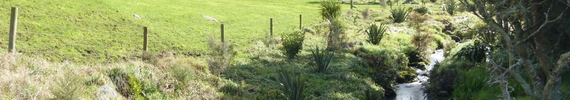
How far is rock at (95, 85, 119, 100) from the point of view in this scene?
31.2 ft

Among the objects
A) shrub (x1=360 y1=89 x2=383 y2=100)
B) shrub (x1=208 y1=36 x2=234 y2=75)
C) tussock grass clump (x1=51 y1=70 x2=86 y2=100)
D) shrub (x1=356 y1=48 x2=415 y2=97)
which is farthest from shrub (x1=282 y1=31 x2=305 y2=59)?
tussock grass clump (x1=51 y1=70 x2=86 y2=100)

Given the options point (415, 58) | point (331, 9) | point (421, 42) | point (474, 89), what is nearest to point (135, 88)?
point (474, 89)

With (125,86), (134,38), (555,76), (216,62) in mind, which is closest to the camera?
(555,76)

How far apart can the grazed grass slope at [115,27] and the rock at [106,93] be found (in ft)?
11.7

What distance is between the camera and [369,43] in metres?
20.7

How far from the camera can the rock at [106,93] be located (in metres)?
9.51

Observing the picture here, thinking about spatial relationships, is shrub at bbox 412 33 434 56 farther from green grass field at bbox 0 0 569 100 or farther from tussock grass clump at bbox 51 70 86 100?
tussock grass clump at bbox 51 70 86 100

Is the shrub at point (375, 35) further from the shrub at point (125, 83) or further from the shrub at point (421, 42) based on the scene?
the shrub at point (125, 83)

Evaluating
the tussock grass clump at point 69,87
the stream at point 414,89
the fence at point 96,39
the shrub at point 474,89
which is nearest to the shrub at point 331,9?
the stream at point 414,89

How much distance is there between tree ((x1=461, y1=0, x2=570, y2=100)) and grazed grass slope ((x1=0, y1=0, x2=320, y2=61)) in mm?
8201

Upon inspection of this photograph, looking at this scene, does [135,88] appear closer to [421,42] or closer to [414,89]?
[414,89]

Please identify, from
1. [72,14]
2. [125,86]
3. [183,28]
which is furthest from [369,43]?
[125,86]

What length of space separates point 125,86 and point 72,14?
8.90 metres

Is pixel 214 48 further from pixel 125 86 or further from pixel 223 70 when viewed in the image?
pixel 125 86
